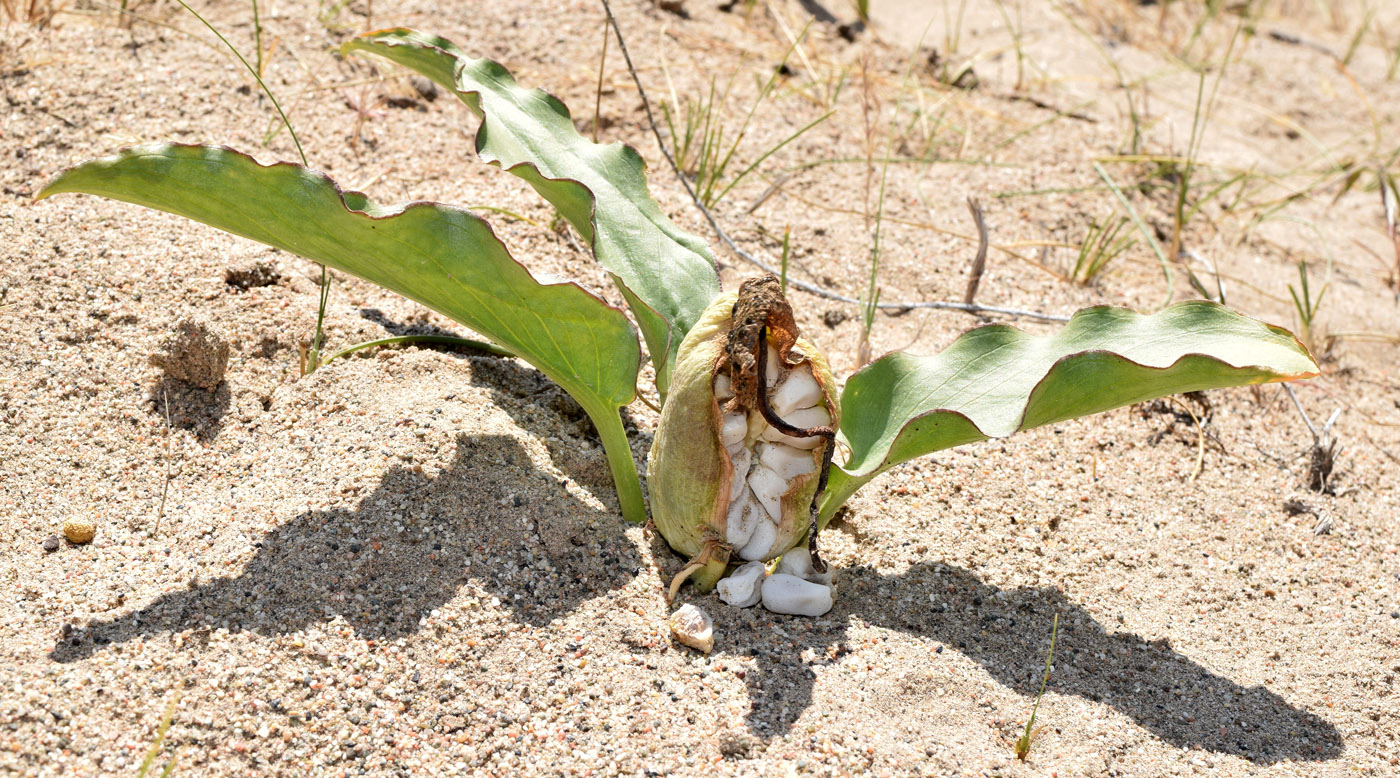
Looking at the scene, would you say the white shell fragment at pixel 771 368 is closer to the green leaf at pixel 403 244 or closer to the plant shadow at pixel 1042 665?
the green leaf at pixel 403 244

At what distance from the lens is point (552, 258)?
2334 millimetres

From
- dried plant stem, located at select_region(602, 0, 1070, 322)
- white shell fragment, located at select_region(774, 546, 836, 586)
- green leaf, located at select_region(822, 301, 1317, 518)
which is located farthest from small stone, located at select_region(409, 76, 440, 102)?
white shell fragment, located at select_region(774, 546, 836, 586)

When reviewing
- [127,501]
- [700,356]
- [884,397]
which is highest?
[700,356]

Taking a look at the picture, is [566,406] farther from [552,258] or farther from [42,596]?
[42,596]

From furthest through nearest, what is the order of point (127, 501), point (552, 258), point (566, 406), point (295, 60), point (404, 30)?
point (295, 60) → point (552, 258) → point (566, 406) → point (404, 30) → point (127, 501)

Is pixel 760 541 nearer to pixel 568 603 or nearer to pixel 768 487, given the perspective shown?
pixel 768 487

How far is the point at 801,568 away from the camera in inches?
64.6

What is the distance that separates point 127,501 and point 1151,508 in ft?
5.85

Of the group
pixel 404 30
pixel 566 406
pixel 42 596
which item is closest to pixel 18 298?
pixel 42 596

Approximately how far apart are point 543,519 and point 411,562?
0.21 m

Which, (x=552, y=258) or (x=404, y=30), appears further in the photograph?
(x=552, y=258)

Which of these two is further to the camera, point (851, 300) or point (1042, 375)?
point (851, 300)

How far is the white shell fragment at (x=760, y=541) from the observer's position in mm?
1604

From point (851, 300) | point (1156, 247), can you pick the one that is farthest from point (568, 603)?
point (1156, 247)
